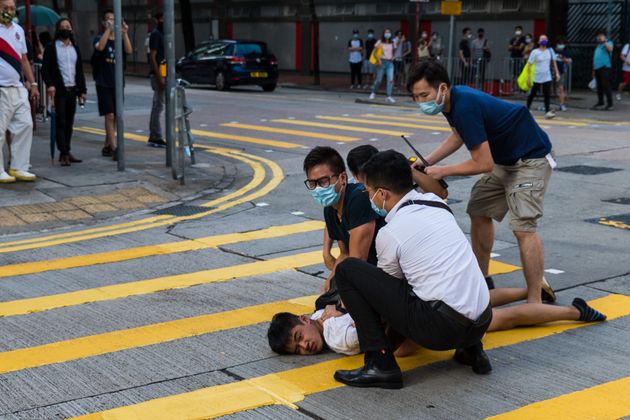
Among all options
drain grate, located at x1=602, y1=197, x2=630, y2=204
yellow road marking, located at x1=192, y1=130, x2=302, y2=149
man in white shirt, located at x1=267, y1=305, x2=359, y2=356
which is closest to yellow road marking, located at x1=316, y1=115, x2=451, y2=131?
yellow road marking, located at x1=192, y1=130, x2=302, y2=149

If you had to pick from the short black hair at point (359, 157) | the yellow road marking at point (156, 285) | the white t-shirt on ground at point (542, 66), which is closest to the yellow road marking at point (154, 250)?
the yellow road marking at point (156, 285)

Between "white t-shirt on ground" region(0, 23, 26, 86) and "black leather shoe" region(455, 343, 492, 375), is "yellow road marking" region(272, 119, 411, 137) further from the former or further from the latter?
"black leather shoe" region(455, 343, 492, 375)

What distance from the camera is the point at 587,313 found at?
6.01 m

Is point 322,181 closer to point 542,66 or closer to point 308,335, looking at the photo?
point 308,335

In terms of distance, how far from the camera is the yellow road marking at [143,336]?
17.9ft

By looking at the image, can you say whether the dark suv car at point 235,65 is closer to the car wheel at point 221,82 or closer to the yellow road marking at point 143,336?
the car wheel at point 221,82

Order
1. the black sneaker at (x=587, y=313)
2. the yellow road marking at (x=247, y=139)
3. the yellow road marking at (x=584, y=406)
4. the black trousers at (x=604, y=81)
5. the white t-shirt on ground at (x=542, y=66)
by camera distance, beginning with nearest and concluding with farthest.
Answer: the yellow road marking at (x=584, y=406)
the black sneaker at (x=587, y=313)
the yellow road marking at (x=247, y=139)
the white t-shirt on ground at (x=542, y=66)
the black trousers at (x=604, y=81)

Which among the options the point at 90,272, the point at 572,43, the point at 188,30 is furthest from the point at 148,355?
the point at 188,30

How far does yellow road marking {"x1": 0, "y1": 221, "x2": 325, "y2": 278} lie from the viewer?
25.1 feet

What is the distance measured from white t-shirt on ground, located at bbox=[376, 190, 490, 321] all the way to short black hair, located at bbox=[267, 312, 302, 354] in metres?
0.85

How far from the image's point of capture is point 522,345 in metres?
5.66

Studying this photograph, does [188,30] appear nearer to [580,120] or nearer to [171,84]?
[580,120]

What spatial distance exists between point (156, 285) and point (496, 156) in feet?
8.82

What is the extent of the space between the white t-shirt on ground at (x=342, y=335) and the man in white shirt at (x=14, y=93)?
662 cm
